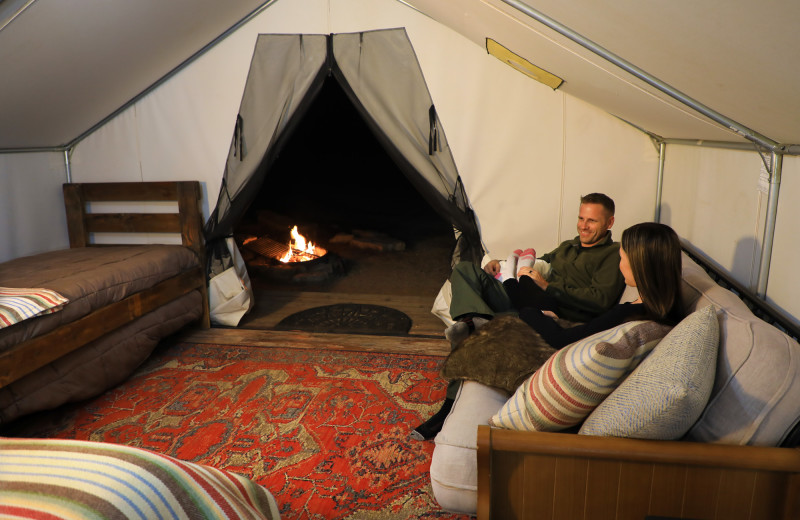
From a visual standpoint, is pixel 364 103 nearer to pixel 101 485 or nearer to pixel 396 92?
pixel 396 92

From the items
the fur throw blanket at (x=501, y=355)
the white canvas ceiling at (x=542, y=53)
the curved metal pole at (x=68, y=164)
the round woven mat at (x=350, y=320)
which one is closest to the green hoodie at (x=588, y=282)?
the fur throw blanket at (x=501, y=355)

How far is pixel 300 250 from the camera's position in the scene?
531cm

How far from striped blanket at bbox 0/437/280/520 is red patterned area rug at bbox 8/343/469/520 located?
0.70m

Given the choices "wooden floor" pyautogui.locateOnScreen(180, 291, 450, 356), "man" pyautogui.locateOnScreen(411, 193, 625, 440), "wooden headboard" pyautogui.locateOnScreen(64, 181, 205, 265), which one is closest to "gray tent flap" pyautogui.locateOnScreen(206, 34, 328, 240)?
"wooden headboard" pyautogui.locateOnScreen(64, 181, 205, 265)

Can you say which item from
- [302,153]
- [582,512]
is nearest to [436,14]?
[582,512]

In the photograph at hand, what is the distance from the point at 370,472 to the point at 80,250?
2635mm

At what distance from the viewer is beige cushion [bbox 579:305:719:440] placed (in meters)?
1.22

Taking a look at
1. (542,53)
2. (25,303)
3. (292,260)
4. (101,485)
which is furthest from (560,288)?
(292,260)

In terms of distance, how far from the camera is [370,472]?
2.10 m

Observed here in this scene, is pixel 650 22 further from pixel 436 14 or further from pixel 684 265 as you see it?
pixel 436 14

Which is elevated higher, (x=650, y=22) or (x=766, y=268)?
(x=650, y=22)

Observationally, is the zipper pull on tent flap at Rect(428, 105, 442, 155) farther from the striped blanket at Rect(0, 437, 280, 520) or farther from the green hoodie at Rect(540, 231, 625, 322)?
the striped blanket at Rect(0, 437, 280, 520)

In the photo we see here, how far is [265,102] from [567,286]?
7.40ft

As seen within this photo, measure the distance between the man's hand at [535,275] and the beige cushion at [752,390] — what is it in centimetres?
123
